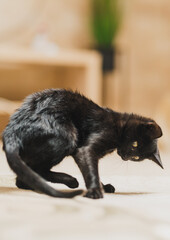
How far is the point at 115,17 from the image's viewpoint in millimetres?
3699

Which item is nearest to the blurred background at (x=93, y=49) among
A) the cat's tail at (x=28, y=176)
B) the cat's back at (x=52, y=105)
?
the cat's back at (x=52, y=105)

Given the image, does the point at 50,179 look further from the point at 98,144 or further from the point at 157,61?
the point at 157,61

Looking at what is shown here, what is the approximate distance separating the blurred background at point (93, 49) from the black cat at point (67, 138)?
2141mm

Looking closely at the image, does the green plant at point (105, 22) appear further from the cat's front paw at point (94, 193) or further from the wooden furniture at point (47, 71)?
the cat's front paw at point (94, 193)

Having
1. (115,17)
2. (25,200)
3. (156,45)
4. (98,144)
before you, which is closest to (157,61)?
(156,45)

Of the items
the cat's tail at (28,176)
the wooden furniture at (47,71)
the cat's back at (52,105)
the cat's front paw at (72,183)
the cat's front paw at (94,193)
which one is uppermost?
the cat's back at (52,105)

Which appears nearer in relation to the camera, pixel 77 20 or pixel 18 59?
pixel 18 59

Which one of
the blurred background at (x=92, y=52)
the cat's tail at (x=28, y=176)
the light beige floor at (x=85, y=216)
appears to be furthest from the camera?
the blurred background at (x=92, y=52)

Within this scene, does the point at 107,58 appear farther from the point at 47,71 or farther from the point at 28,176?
the point at 28,176

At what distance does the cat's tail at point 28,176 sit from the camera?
0.91 meters

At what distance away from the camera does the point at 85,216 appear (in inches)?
29.3

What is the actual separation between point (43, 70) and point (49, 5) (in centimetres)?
61

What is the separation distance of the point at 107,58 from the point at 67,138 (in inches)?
110

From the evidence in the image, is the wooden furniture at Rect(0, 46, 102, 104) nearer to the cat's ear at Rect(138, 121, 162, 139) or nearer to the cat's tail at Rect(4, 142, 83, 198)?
the cat's ear at Rect(138, 121, 162, 139)
